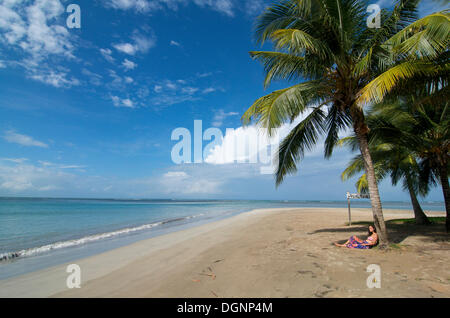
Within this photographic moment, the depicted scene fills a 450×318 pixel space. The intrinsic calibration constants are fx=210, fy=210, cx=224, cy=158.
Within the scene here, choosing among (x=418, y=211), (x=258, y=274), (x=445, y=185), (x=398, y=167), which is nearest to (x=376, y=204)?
(x=258, y=274)

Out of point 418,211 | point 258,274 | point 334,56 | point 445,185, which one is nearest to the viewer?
point 258,274

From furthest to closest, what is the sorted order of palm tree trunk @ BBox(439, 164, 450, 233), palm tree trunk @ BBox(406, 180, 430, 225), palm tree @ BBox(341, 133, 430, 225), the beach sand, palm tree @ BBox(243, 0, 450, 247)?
palm tree trunk @ BBox(406, 180, 430, 225) < palm tree @ BBox(341, 133, 430, 225) < palm tree trunk @ BBox(439, 164, 450, 233) < palm tree @ BBox(243, 0, 450, 247) < the beach sand

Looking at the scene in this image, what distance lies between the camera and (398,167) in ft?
37.0

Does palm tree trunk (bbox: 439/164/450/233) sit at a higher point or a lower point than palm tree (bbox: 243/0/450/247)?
lower

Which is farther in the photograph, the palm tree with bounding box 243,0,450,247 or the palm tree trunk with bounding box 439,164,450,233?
the palm tree trunk with bounding box 439,164,450,233

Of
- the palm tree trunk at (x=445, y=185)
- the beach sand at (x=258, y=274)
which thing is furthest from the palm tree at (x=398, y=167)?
the beach sand at (x=258, y=274)

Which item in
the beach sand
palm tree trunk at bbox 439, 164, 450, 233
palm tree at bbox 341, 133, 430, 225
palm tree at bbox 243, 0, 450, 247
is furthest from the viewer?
palm tree at bbox 341, 133, 430, 225

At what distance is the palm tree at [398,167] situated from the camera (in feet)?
33.8

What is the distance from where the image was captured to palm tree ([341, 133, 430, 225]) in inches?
406

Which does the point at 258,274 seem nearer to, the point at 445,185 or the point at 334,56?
the point at 334,56

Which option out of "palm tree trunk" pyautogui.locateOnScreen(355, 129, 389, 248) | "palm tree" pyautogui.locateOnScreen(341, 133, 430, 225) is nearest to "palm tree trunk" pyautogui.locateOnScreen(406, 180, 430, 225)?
"palm tree" pyautogui.locateOnScreen(341, 133, 430, 225)

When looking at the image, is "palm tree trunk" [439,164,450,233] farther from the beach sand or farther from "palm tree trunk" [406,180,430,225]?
"palm tree trunk" [406,180,430,225]

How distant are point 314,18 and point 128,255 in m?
9.58
